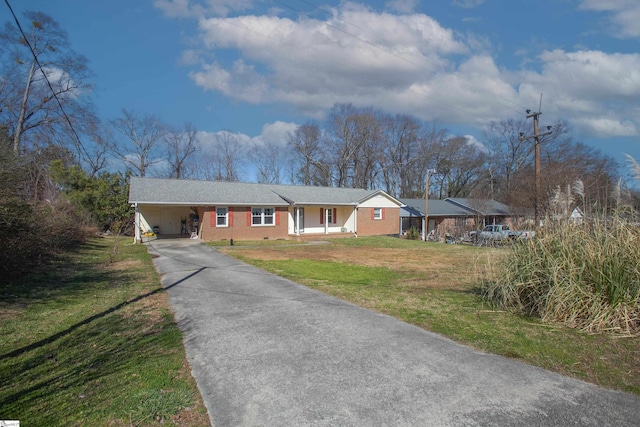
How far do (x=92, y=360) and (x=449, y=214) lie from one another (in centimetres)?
3674

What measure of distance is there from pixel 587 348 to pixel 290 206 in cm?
2304

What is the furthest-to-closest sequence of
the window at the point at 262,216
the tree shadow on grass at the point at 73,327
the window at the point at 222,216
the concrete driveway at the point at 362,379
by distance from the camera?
1. the window at the point at 262,216
2. the window at the point at 222,216
3. the tree shadow on grass at the point at 73,327
4. the concrete driveway at the point at 362,379

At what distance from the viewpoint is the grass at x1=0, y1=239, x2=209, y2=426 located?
306 centimetres

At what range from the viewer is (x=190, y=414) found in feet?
10.1

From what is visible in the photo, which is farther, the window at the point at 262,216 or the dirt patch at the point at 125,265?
the window at the point at 262,216

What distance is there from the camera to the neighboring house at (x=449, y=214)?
3462 centimetres

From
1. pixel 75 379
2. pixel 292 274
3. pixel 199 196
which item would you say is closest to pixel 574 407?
pixel 75 379

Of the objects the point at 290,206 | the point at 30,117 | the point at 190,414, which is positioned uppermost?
the point at 30,117

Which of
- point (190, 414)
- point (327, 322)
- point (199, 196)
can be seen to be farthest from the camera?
point (199, 196)

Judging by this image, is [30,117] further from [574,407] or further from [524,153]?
[524,153]

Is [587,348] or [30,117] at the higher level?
[30,117]

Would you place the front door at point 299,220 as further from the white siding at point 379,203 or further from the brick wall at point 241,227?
the white siding at point 379,203

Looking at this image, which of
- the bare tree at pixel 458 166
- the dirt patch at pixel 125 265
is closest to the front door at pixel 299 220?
the dirt patch at pixel 125 265

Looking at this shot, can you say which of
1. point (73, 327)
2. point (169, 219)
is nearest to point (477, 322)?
point (73, 327)
